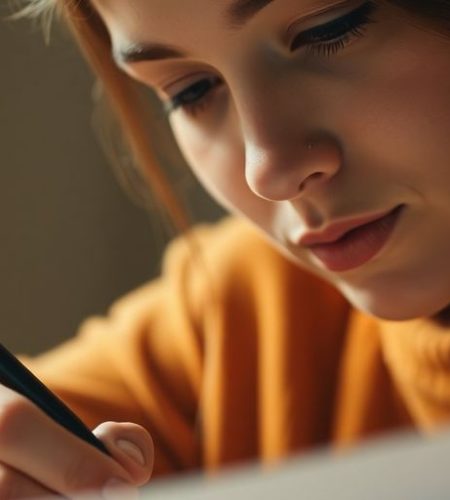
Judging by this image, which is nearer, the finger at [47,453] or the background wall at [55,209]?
the finger at [47,453]

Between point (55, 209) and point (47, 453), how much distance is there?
11.4 inches

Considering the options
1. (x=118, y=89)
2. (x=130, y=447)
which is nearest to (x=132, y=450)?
(x=130, y=447)

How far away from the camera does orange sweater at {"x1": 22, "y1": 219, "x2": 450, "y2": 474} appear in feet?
1.70

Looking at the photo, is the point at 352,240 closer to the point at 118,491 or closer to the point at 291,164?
the point at 291,164

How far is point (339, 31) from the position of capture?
13.1 inches

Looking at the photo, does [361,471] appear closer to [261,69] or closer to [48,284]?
[261,69]

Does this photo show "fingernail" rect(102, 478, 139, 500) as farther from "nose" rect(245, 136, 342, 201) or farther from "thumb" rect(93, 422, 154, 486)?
"nose" rect(245, 136, 342, 201)

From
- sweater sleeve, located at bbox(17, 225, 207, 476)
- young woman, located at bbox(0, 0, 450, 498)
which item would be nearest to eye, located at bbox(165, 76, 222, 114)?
young woman, located at bbox(0, 0, 450, 498)

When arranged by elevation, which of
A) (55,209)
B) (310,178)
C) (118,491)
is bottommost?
(118,491)

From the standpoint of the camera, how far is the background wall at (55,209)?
1.34 ft

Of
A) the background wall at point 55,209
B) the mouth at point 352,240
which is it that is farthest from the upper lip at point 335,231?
the background wall at point 55,209

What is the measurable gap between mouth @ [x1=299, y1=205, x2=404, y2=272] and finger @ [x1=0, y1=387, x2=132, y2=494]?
0.15 m

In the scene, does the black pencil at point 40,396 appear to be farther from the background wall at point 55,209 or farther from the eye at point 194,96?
the eye at point 194,96

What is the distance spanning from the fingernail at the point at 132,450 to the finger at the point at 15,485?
24 mm
